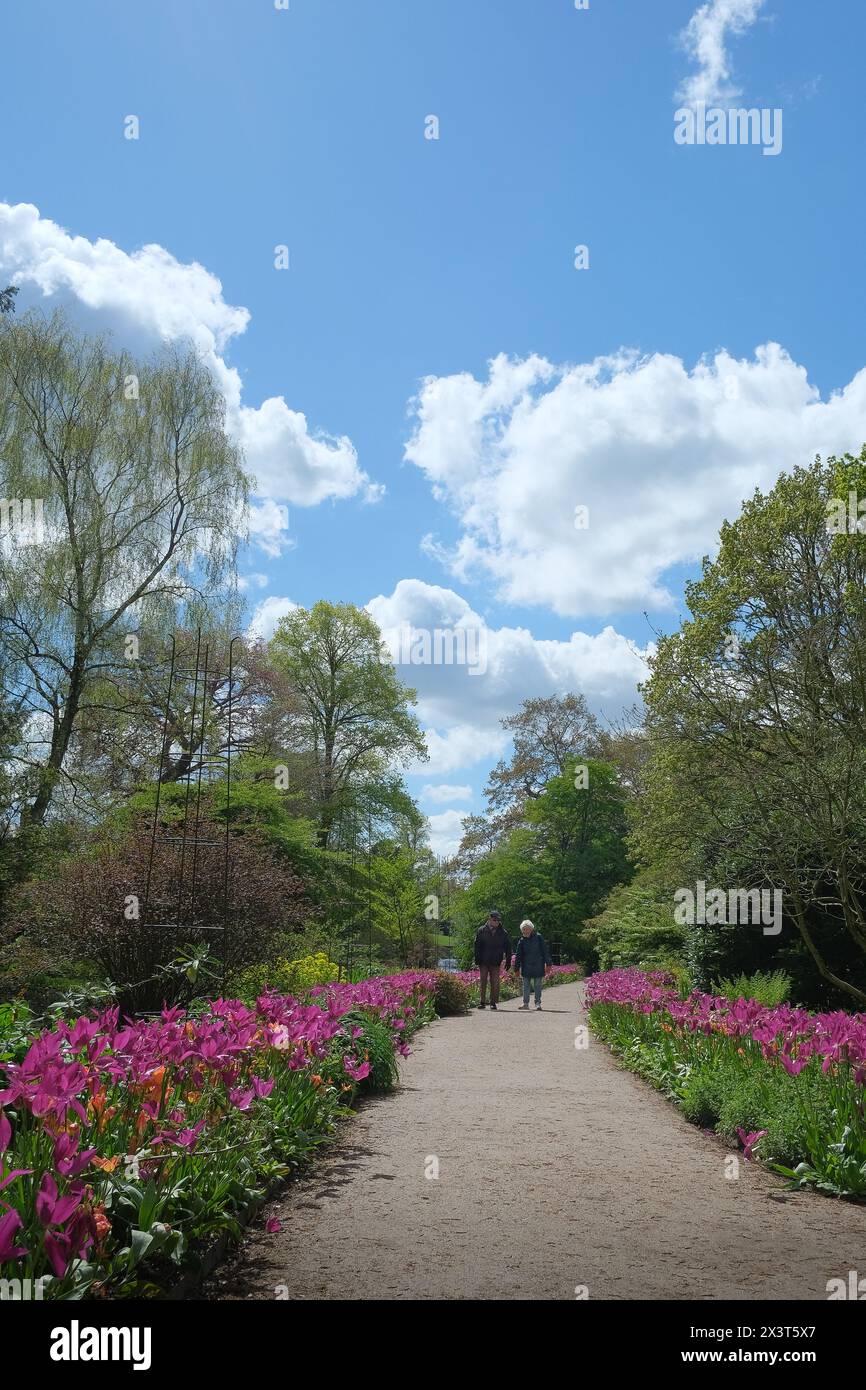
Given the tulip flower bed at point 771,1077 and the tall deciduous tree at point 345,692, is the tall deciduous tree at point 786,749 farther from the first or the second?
the tall deciduous tree at point 345,692

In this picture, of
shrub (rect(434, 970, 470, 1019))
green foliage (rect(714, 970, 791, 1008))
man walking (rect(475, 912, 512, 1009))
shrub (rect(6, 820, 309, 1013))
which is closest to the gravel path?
shrub (rect(6, 820, 309, 1013))

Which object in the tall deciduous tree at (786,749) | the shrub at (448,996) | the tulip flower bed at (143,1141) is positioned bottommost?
the shrub at (448,996)

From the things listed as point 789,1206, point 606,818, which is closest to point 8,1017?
point 789,1206

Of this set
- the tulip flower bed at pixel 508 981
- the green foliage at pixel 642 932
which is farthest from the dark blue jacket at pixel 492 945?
the green foliage at pixel 642 932

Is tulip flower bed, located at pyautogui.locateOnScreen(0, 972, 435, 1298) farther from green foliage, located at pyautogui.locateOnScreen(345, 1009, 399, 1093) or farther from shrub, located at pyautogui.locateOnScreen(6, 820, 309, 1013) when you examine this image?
shrub, located at pyautogui.locateOnScreen(6, 820, 309, 1013)

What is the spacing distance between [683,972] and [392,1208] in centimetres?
1152

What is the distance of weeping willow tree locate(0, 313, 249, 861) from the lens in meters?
18.6

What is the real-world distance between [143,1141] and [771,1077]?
4.26 m

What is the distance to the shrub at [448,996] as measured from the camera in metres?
15.5

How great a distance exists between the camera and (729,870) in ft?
41.7

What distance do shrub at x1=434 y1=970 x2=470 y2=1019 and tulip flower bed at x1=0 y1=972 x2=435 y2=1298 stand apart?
9.34 metres

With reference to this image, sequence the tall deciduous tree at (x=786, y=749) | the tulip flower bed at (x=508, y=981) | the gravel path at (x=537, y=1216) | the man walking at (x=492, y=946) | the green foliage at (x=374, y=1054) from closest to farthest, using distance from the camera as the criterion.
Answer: the gravel path at (x=537, y=1216) → the green foliage at (x=374, y=1054) → the tall deciduous tree at (x=786, y=749) → the man walking at (x=492, y=946) → the tulip flower bed at (x=508, y=981)

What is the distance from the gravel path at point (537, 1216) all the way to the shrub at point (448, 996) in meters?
7.82
